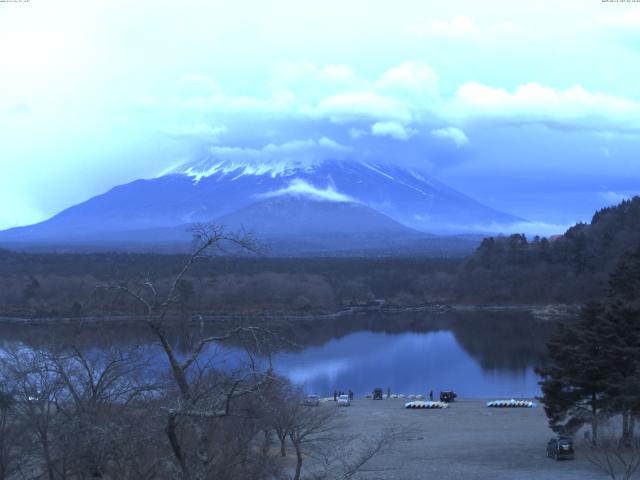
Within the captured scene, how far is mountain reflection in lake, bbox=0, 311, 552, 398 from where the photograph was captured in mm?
30547

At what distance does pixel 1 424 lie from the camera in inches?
415

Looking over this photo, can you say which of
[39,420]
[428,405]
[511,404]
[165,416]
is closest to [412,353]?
[428,405]

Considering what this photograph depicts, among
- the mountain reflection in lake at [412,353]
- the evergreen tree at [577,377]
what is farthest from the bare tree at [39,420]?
the evergreen tree at [577,377]

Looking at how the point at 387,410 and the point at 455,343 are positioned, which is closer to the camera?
the point at 387,410

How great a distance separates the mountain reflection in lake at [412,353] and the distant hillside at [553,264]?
30.3 feet

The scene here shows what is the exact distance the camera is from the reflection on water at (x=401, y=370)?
30.8m

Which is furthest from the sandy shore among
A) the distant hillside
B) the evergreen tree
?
the distant hillside

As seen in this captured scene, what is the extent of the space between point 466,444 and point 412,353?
71.4 ft

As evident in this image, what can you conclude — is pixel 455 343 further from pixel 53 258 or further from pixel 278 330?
pixel 53 258

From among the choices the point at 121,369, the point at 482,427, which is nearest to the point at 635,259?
the point at 482,427

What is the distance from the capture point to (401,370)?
116 ft

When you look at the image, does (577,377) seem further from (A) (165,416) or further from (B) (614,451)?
(A) (165,416)

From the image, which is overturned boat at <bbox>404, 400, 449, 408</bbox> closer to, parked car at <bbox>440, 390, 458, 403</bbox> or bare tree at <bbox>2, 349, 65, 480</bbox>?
parked car at <bbox>440, 390, 458, 403</bbox>

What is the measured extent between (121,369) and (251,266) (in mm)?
64179
